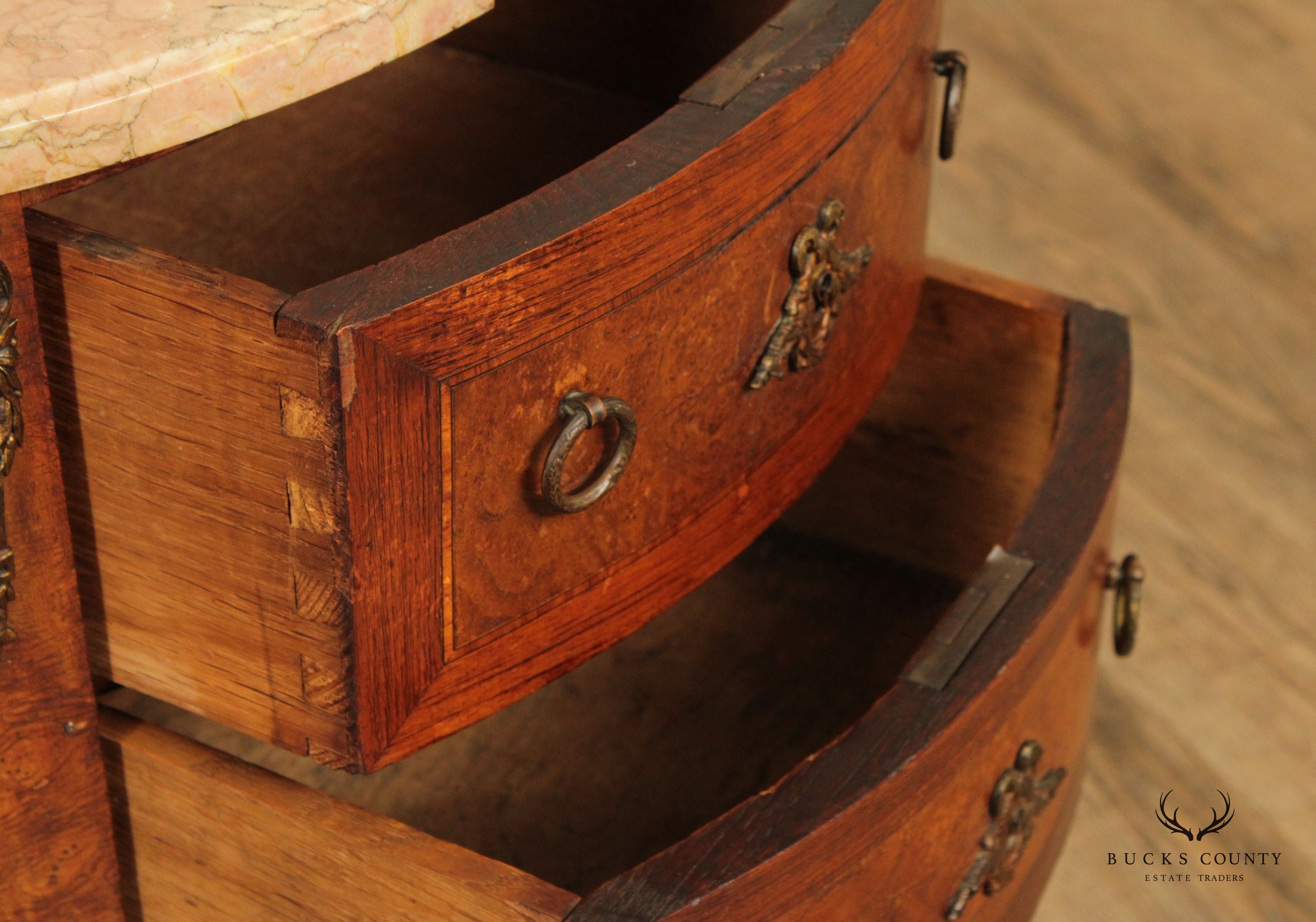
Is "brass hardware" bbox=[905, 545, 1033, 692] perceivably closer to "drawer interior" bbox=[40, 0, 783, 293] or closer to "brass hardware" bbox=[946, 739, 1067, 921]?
"brass hardware" bbox=[946, 739, 1067, 921]

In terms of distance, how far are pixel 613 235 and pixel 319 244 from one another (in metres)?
0.33

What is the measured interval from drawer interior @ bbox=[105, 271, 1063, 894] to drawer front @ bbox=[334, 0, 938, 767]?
0.23 m

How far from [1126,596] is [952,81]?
0.94 ft

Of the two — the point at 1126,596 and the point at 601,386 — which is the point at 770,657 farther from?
the point at 601,386

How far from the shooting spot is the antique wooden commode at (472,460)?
55 centimetres

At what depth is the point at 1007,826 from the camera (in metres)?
0.81

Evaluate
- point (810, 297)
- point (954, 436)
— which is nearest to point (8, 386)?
point (810, 297)

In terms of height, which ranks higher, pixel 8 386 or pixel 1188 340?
pixel 8 386

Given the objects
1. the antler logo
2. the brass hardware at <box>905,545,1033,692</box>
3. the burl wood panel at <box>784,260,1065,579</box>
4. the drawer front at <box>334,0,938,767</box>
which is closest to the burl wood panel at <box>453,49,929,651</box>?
the drawer front at <box>334,0,938,767</box>

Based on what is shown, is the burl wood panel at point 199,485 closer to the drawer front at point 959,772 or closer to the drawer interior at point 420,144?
the drawer front at point 959,772

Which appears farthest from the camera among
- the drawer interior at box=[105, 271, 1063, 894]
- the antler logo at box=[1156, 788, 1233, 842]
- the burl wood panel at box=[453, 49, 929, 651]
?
the antler logo at box=[1156, 788, 1233, 842]

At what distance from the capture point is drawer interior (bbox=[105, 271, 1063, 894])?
954mm

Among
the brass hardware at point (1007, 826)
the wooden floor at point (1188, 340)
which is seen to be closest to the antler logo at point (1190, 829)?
the wooden floor at point (1188, 340)

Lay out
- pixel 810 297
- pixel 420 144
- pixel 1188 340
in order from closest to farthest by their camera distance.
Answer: pixel 810 297 → pixel 420 144 → pixel 1188 340
